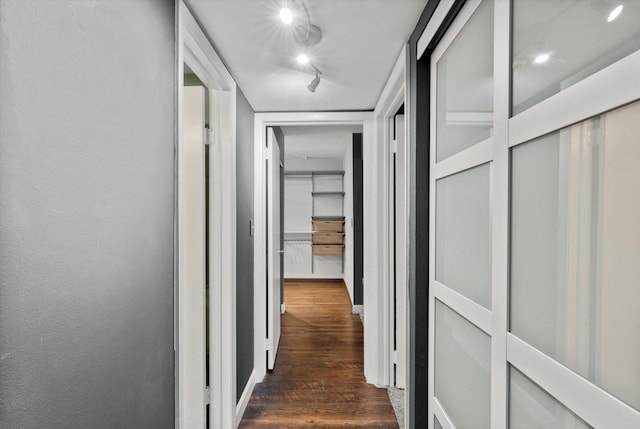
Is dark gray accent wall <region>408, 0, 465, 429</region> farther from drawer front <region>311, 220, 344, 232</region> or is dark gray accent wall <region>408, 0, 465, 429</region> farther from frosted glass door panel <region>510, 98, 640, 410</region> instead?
drawer front <region>311, 220, 344, 232</region>

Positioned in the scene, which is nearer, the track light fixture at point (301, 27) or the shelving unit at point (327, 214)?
the track light fixture at point (301, 27)

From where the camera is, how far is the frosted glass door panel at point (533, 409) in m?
0.72

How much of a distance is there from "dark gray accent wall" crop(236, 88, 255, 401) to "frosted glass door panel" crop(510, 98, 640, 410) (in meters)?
1.86

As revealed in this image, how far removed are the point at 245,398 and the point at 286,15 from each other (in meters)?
2.40

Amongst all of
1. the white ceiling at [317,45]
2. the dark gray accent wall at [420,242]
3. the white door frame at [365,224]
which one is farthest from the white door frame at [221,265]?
the dark gray accent wall at [420,242]

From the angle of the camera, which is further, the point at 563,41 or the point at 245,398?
the point at 245,398

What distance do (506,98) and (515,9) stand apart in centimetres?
22

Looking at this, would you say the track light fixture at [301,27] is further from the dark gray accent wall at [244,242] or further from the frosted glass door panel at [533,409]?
the frosted glass door panel at [533,409]

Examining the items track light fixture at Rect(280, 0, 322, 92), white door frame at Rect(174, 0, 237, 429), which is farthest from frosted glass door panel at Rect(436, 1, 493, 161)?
white door frame at Rect(174, 0, 237, 429)

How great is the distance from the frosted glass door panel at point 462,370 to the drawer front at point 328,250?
5.30 meters

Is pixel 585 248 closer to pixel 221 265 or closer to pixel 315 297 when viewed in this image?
pixel 221 265

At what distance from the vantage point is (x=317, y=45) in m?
1.81

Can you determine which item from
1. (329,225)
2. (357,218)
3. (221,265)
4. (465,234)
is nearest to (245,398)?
(221,265)

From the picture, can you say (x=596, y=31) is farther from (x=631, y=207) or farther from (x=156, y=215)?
(x=156, y=215)
